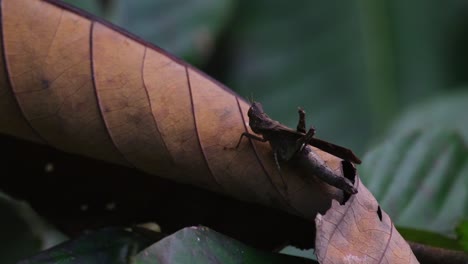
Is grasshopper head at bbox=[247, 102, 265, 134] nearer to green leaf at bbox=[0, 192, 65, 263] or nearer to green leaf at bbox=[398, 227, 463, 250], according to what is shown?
green leaf at bbox=[398, 227, 463, 250]

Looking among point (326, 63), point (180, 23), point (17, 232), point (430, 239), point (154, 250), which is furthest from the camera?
point (326, 63)

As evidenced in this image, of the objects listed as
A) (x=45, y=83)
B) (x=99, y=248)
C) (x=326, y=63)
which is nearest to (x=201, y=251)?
(x=99, y=248)

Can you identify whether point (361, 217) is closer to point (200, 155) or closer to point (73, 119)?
point (200, 155)

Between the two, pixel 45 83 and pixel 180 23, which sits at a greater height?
pixel 45 83

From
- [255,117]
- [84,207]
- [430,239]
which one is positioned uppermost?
[255,117]

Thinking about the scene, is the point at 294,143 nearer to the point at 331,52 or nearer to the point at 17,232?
the point at 17,232

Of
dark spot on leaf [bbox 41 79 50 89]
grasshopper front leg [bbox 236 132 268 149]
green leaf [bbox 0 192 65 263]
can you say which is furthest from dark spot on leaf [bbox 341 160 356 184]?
green leaf [bbox 0 192 65 263]
